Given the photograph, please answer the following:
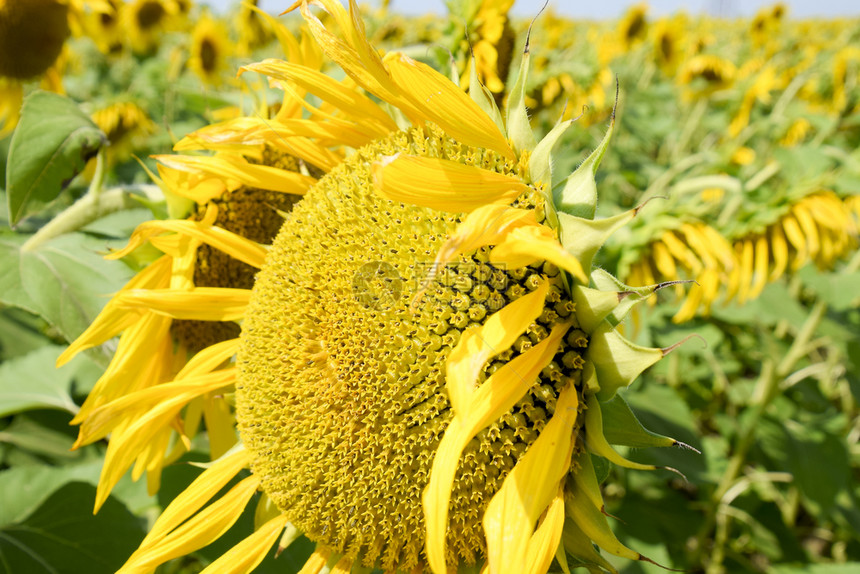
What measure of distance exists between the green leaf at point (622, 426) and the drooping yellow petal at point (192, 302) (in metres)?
0.80

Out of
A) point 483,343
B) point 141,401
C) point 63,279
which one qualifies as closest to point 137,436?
point 141,401

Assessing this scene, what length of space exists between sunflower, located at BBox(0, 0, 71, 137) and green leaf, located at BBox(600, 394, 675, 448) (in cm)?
230

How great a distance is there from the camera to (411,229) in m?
1.01

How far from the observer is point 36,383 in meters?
2.16

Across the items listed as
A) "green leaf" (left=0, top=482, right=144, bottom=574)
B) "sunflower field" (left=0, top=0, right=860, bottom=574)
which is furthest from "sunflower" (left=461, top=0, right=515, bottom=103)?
"green leaf" (left=0, top=482, right=144, bottom=574)

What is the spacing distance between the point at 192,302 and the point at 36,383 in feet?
4.00

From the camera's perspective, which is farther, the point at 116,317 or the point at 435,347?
the point at 116,317

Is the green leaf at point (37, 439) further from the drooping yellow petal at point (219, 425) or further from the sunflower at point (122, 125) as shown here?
the sunflower at point (122, 125)

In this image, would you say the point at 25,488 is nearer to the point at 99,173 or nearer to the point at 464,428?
the point at 99,173

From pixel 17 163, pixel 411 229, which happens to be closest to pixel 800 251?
pixel 411 229

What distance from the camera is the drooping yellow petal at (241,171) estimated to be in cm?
132

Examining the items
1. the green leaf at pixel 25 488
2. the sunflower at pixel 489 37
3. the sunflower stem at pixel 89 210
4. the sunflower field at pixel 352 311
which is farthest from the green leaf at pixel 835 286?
the green leaf at pixel 25 488

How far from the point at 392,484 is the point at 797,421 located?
122 inches

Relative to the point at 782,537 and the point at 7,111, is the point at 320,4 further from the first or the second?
the point at 782,537
